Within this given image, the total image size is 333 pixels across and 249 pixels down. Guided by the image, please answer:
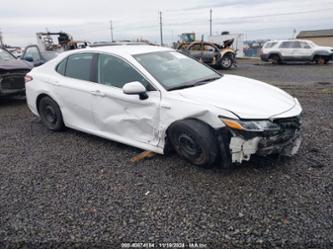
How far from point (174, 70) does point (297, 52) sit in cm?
1729

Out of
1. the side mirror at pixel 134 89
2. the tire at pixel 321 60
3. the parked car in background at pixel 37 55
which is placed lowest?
the tire at pixel 321 60

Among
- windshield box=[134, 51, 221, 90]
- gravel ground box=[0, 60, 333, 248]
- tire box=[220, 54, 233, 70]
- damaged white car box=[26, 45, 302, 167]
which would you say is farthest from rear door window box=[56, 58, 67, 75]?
tire box=[220, 54, 233, 70]

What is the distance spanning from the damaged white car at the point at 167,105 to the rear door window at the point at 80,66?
0.05 feet

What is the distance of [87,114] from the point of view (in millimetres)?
4305

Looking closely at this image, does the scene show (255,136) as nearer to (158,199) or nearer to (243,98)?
(243,98)

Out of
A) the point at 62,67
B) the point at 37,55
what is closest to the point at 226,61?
the point at 37,55

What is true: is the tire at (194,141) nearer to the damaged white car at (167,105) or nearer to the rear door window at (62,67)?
the damaged white car at (167,105)

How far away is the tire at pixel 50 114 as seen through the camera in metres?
4.78

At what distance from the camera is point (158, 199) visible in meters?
2.91

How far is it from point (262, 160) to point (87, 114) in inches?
103

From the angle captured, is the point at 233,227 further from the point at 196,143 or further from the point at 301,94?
the point at 301,94

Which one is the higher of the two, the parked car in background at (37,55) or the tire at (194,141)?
the parked car in background at (37,55)

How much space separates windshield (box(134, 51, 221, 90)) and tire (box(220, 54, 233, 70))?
1266 cm

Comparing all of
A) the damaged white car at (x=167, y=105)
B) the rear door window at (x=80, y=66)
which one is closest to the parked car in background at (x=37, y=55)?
the damaged white car at (x=167, y=105)
